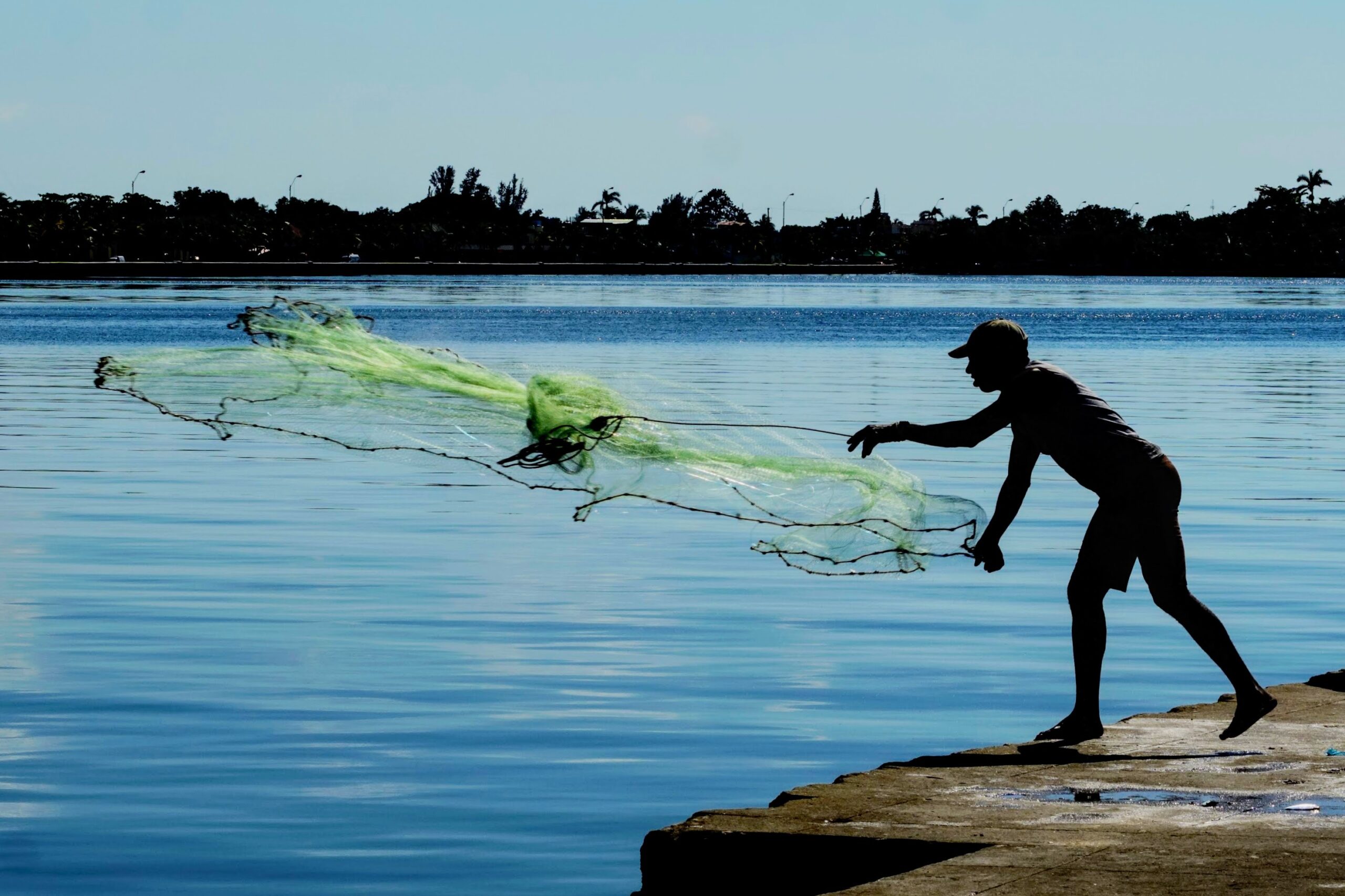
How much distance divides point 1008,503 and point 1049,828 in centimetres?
202

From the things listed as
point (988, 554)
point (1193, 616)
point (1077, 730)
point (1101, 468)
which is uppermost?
point (1101, 468)

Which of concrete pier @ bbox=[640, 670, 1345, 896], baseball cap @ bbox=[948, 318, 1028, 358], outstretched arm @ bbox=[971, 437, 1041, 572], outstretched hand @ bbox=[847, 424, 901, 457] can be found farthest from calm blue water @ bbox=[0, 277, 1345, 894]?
baseball cap @ bbox=[948, 318, 1028, 358]

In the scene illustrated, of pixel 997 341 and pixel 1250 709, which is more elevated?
pixel 997 341

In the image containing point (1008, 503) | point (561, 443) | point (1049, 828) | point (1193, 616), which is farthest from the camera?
point (561, 443)

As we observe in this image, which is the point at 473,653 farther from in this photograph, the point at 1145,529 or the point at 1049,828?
the point at 1049,828

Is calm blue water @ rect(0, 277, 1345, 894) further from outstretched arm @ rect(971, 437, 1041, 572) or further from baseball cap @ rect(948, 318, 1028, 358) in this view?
baseball cap @ rect(948, 318, 1028, 358)

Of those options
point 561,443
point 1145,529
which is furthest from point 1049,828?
point 561,443

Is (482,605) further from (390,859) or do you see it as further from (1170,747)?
(1170,747)

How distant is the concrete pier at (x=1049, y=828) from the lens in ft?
19.7

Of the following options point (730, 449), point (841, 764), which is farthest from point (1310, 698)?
point (730, 449)

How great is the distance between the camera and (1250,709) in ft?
26.8

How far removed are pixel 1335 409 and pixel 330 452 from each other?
60.5 ft

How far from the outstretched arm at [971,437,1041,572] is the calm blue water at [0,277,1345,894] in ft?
5.27

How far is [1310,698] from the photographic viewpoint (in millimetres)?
9297
